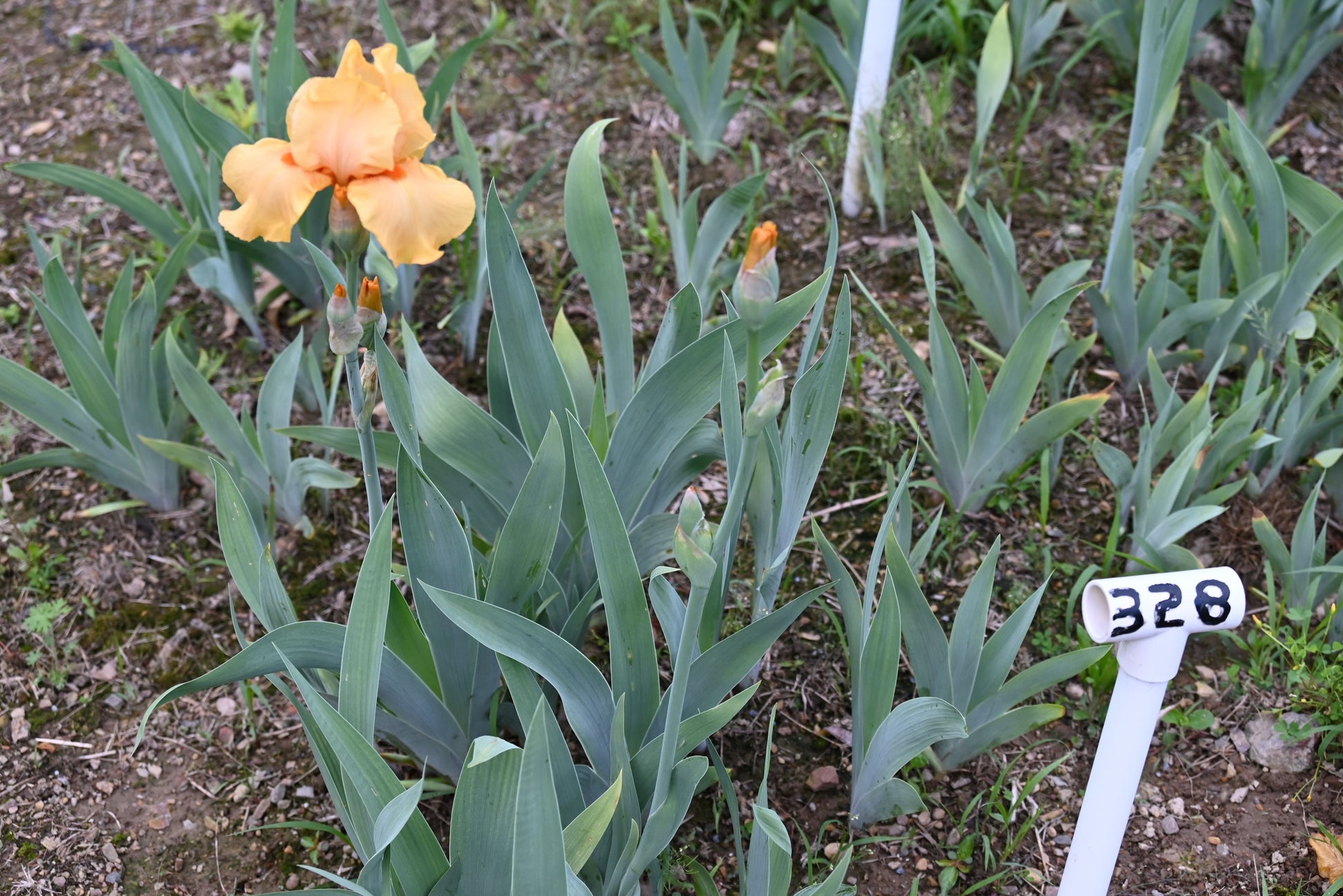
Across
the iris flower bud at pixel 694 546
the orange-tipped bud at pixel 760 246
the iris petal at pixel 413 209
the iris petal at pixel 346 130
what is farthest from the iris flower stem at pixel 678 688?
the iris petal at pixel 346 130

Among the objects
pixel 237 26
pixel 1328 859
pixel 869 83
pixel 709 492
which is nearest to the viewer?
pixel 1328 859

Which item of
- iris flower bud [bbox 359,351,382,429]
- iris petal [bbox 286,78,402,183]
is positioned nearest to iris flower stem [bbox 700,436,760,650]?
iris flower bud [bbox 359,351,382,429]

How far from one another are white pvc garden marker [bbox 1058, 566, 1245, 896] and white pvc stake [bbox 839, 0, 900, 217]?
1.36m

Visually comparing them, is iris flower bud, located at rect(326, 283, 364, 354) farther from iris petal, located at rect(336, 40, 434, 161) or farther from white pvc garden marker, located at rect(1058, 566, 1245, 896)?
white pvc garden marker, located at rect(1058, 566, 1245, 896)

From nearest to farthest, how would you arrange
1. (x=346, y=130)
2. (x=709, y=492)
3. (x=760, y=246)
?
(x=760, y=246) < (x=346, y=130) < (x=709, y=492)

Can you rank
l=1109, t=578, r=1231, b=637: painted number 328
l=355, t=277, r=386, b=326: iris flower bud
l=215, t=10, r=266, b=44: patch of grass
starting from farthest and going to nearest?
l=215, t=10, r=266, b=44: patch of grass, l=355, t=277, r=386, b=326: iris flower bud, l=1109, t=578, r=1231, b=637: painted number 328

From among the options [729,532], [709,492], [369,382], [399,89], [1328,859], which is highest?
[399,89]

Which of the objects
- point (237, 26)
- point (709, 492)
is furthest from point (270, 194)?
point (237, 26)

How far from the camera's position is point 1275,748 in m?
1.60

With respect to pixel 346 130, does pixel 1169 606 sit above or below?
below

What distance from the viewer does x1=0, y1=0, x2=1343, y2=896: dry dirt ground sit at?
1.52 meters

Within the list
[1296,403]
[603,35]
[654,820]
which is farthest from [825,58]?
[654,820]

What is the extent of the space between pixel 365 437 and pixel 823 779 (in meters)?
0.82

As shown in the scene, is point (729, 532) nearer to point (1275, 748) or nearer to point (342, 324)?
point (342, 324)
